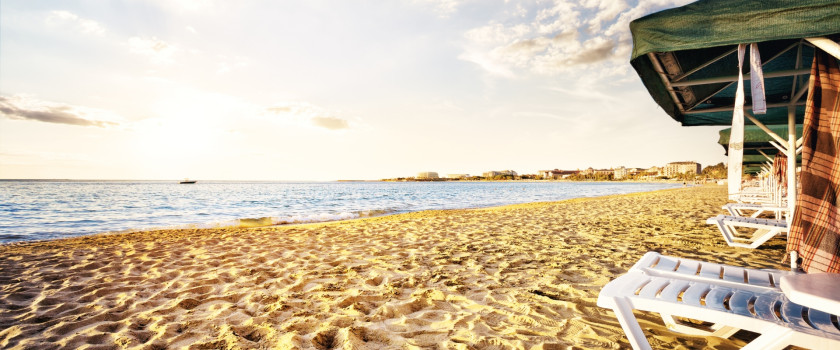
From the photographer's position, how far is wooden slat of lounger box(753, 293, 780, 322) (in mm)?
1735

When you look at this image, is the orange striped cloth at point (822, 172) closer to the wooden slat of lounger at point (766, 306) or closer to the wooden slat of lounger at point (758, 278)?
the wooden slat of lounger at point (758, 278)

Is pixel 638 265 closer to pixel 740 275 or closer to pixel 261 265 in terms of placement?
pixel 740 275

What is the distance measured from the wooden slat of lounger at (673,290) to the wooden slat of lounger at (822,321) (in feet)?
1.64

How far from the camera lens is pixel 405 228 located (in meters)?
8.08

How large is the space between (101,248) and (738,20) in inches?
332

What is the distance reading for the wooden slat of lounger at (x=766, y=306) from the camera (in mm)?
1735

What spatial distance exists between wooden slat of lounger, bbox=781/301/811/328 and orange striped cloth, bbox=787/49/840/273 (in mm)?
475

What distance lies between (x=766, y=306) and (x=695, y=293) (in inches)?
11.4

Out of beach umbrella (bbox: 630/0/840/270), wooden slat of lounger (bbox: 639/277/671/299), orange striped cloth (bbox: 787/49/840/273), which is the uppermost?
beach umbrella (bbox: 630/0/840/270)

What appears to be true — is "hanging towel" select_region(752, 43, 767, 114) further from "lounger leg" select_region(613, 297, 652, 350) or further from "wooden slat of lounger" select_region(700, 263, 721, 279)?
"lounger leg" select_region(613, 297, 652, 350)

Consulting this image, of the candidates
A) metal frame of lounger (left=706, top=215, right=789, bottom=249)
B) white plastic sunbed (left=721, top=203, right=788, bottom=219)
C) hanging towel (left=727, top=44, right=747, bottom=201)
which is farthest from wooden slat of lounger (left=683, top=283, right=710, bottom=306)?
white plastic sunbed (left=721, top=203, right=788, bottom=219)

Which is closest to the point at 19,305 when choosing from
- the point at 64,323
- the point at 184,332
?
the point at 64,323

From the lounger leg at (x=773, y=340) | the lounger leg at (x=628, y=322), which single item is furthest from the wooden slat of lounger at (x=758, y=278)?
the lounger leg at (x=628, y=322)

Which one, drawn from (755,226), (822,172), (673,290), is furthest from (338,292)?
(755,226)
